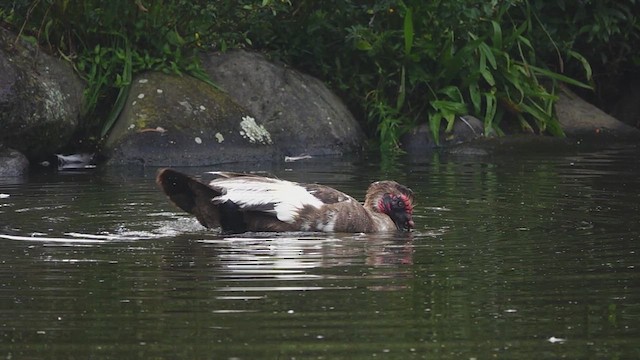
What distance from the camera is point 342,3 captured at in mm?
15305

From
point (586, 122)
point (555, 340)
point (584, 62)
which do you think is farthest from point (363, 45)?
point (555, 340)

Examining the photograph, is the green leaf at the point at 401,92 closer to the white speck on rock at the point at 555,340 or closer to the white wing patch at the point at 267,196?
the white wing patch at the point at 267,196

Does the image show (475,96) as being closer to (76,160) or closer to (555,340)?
(76,160)

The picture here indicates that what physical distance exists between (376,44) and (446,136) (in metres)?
1.25

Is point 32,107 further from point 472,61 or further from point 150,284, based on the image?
point 150,284

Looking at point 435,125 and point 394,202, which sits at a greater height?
point 435,125

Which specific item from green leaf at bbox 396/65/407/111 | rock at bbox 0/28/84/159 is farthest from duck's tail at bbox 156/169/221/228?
green leaf at bbox 396/65/407/111

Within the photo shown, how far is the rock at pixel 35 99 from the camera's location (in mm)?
13773

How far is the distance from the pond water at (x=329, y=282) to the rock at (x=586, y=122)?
539cm

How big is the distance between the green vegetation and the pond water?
3742 mm

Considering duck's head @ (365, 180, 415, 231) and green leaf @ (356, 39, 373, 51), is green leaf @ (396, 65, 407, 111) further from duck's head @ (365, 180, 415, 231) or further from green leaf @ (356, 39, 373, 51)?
duck's head @ (365, 180, 415, 231)

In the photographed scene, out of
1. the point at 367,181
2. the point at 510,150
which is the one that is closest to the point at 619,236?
the point at 367,181

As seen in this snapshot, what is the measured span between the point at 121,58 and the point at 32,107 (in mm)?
→ 1128

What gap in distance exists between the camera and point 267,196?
873 cm
